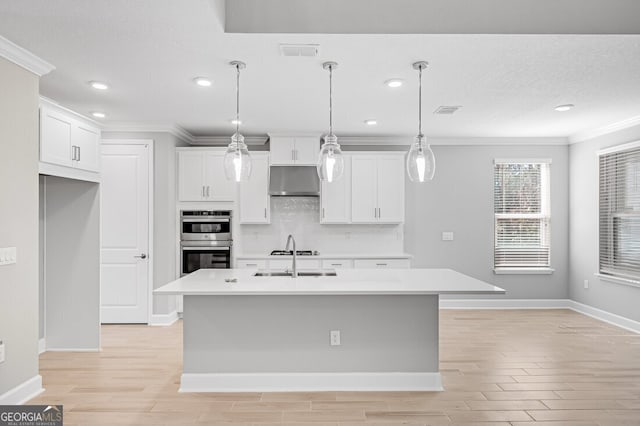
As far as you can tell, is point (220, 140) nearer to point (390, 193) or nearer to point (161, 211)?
point (161, 211)

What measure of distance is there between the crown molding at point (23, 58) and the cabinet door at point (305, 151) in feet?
9.91

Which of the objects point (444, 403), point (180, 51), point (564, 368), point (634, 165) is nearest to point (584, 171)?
point (634, 165)

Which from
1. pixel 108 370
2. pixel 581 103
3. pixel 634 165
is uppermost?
pixel 581 103

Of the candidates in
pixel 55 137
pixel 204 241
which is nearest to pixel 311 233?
pixel 204 241

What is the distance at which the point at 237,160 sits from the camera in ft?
9.97

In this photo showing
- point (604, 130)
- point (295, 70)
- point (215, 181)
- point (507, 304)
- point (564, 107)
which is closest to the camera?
point (295, 70)

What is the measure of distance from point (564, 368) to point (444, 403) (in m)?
1.45

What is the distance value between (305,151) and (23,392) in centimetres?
393

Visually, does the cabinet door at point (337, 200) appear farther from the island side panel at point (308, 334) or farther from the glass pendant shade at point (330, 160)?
the glass pendant shade at point (330, 160)

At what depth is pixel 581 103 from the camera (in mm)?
4340

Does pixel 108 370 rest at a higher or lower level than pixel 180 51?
lower

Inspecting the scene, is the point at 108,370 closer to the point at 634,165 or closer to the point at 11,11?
the point at 11,11

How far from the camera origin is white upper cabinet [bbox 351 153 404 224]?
5.86m

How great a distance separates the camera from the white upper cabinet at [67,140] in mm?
3438
